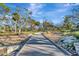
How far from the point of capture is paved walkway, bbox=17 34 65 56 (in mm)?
1876

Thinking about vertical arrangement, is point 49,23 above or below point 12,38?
above

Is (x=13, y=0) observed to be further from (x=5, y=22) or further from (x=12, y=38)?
(x=12, y=38)

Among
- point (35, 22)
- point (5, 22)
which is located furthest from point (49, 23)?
point (5, 22)

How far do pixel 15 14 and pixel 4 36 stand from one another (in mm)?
198

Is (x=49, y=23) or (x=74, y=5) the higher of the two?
(x=74, y=5)

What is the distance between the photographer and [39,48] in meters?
1.91

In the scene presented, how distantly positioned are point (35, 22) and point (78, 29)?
35 cm

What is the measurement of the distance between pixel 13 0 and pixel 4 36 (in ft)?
0.98

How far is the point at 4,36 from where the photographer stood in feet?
6.25

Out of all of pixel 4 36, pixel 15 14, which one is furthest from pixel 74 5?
pixel 4 36

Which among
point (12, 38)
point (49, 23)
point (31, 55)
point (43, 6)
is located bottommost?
point (31, 55)

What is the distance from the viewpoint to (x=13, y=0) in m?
1.92

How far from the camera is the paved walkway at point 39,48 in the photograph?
6.16ft

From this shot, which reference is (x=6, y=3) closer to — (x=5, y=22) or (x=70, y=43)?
(x=5, y=22)
